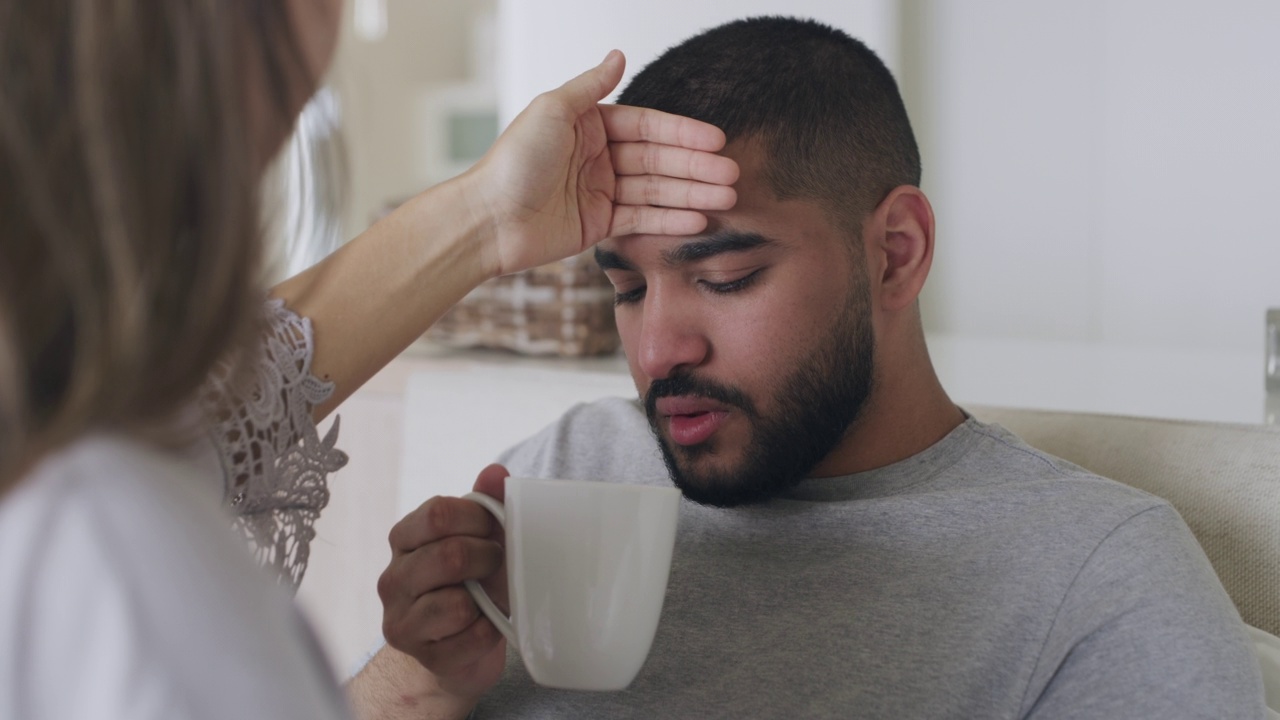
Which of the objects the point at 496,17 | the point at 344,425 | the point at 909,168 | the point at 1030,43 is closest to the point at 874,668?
the point at 909,168

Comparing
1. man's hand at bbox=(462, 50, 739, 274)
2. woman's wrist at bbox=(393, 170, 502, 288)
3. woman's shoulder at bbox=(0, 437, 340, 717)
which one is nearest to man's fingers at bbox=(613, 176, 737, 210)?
man's hand at bbox=(462, 50, 739, 274)

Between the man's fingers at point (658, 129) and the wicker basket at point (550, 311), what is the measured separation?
0.76 m

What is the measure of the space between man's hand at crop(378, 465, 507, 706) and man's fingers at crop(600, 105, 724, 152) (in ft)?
1.16

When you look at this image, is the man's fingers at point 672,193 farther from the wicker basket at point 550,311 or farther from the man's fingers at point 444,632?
the wicker basket at point 550,311

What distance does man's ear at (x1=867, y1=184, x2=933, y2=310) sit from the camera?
45.6 inches

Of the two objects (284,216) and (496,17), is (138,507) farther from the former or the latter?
(496,17)

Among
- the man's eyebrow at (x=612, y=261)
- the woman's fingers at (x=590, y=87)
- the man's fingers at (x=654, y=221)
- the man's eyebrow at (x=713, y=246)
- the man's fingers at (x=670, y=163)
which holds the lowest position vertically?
the man's eyebrow at (x=612, y=261)

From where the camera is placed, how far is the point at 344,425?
1.79m

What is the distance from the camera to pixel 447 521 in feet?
2.86

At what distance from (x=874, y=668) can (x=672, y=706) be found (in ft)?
0.57

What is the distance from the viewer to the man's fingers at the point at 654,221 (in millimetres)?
1029

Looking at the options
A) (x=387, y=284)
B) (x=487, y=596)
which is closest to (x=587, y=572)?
(x=487, y=596)

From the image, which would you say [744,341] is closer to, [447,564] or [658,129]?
[658,129]

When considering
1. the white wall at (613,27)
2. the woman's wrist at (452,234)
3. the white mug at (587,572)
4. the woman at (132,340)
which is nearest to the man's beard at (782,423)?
the woman's wrist at (452,234)
